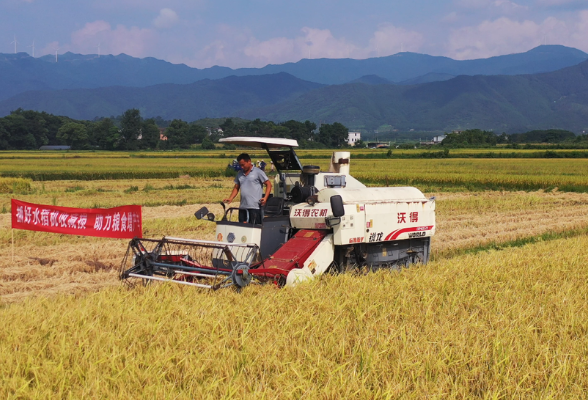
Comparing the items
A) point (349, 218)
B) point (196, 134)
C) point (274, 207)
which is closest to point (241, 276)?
point (349, 218)

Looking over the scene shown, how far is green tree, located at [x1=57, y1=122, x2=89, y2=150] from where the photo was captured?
114 meters

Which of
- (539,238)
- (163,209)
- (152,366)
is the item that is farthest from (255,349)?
(163,209)

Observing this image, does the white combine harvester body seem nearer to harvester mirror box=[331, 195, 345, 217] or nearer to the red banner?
harvester mirror box=[331, 195, 345, 217]

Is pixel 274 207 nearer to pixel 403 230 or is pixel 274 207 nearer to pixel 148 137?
pixel 403 230

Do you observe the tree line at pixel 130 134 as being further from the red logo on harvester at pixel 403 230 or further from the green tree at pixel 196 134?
the red logo on harvester at pixel 403 230

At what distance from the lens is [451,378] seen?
4762 mm

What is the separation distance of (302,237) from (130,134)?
349 ft

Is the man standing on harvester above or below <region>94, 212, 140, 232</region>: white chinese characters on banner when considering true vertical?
above

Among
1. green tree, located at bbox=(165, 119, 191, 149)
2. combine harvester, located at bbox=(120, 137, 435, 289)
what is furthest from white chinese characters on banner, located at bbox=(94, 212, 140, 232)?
green tree, located at bbox=(165, 119, 191, 149)

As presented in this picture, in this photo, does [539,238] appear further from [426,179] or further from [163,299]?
[426,179]

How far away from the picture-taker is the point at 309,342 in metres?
5.53

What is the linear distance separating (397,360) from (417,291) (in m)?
2.50

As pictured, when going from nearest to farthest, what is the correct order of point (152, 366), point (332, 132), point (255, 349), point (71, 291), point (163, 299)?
point (152, 366) → point (255, 349) → point (163, 299) → point (71, 291) → point (332, 132)

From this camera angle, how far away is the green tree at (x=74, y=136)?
114438 millimetres
